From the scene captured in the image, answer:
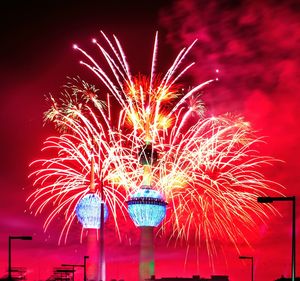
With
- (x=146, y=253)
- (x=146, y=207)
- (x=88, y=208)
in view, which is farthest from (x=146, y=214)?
(x=88, y=208)

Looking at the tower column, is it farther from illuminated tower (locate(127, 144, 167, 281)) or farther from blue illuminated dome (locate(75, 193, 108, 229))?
blue illuminated dome (locate(75, 193, 108, 229))

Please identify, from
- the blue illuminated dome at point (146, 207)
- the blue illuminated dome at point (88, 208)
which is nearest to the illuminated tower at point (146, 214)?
the blue illuminated dome at point (146, 207)

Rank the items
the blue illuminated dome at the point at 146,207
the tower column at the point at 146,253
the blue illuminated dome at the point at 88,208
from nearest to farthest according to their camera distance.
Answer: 1. the blue illuminated dome at the point at 146,207
2. the tower column at the point at 146,253
3. the blue illuminated dome at the point at 88,208

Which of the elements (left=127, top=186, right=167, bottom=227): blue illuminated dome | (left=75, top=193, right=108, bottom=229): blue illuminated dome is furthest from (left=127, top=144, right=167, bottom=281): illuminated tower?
(left=75, top=193, right=108, bottom=229): blue illuminated dome

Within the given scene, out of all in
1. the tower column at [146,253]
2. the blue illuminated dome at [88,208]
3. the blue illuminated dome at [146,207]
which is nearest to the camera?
the blue illuminated dome at [146,207]

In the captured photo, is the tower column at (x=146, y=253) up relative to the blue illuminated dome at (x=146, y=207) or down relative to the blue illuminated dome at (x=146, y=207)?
down

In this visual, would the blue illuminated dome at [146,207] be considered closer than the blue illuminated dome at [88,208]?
Yes

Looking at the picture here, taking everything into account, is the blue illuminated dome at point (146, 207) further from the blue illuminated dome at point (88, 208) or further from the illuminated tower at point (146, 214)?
the blue illuminated dome at point (88, 208)

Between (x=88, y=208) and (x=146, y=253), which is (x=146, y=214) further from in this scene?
(x=88, y=208)
